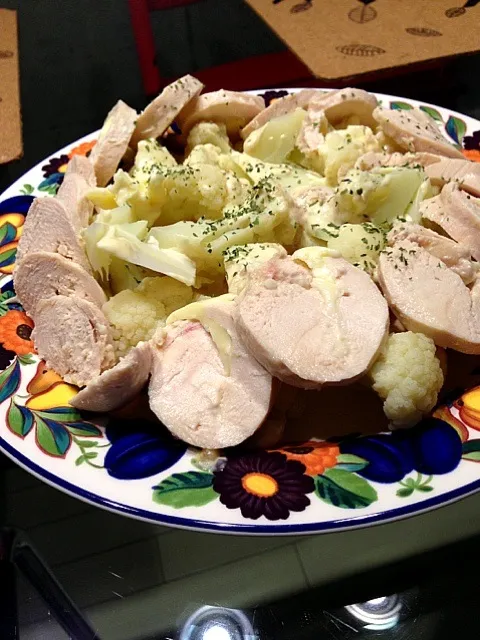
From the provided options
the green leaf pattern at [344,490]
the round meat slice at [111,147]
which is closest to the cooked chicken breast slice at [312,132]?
the round meat slice at [111,147]

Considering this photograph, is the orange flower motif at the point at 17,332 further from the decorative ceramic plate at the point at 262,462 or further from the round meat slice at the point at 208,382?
the round meat slice at the point at 208,382

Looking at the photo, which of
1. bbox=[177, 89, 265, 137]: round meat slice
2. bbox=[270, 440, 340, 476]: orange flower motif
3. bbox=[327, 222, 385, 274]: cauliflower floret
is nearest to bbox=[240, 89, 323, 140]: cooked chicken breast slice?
bbox=[177, 89, 265, 137]: round meat slice

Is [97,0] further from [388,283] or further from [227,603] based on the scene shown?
[227,603]

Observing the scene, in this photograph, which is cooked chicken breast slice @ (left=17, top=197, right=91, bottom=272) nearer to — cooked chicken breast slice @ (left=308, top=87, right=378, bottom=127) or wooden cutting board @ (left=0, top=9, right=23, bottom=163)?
wooden cutting board @ (left=0, top=9, right=23, bottom=163)

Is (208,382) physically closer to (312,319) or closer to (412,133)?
(312,319)

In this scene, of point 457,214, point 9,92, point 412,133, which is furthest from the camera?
point 9,92


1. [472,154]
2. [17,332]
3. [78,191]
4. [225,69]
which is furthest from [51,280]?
[225,69]
